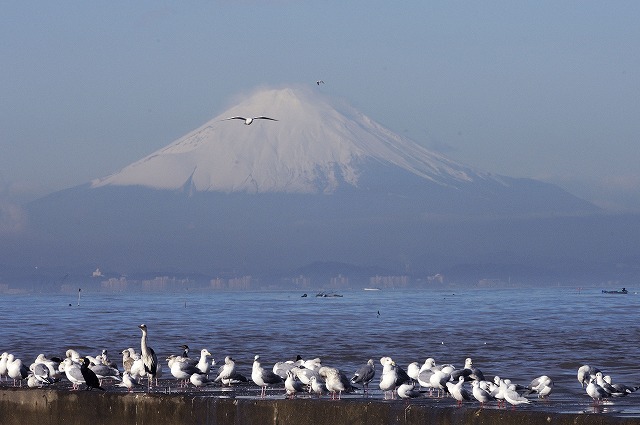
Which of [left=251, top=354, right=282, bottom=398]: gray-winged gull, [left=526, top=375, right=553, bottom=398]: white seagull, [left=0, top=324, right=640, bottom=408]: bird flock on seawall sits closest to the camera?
[left=0, top=324, right=640, bottom=408]: bird flock on seawall

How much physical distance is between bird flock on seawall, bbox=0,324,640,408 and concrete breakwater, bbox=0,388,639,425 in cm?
225

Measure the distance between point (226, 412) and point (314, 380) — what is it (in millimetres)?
4541

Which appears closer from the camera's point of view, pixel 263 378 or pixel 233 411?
pixel 233 411

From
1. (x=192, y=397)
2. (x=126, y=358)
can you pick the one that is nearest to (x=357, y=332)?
(x=126, y=358)

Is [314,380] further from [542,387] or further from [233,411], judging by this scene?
[233,411]

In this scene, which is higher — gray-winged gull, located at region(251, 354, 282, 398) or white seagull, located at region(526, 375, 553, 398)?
gray-winged gull, located at region(251, 354, 282, 398)

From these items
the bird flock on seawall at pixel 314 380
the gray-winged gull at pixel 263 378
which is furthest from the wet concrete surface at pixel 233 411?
the gray-winged gull at pixel 263 378

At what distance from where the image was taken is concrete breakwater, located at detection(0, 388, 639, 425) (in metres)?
13.8

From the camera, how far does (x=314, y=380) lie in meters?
20.0

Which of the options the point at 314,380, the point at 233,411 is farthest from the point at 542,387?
the point at 233,411

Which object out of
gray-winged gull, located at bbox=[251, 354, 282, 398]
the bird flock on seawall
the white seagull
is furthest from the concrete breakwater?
the white seagull

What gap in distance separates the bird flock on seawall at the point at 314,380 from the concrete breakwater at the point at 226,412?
7.37 ft

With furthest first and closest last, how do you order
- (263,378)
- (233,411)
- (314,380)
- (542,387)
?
(263,378) < (542,387) < (314,380) < (233,411)

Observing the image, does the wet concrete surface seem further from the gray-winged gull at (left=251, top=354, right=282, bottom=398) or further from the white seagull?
the gray-winged gull at (left=251, top=354, right=282, bottom=398)
